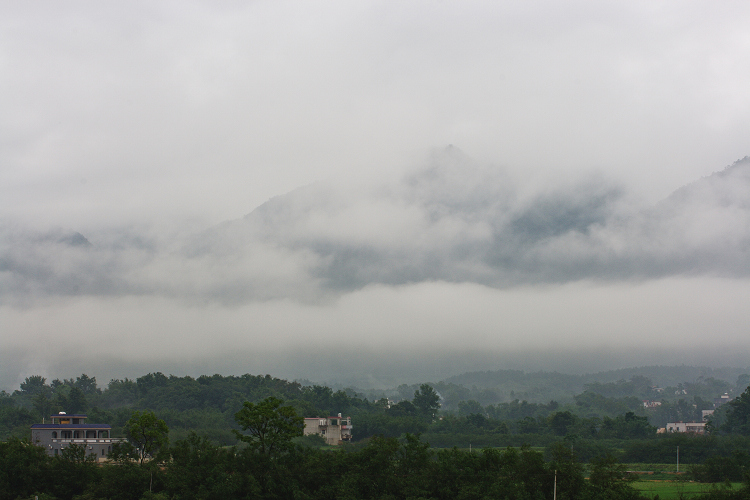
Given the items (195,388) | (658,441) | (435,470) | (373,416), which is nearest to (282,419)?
(435,470)

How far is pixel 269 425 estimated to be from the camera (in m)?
54.8

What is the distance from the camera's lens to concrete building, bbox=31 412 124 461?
2854 inches

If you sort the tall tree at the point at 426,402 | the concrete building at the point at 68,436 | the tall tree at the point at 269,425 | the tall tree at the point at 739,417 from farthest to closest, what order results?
the tall tree at the point at 426,402 → the tall tree at the point at 739,417 → the concrete building at the point at 68,436 → the tall tree at the point at 269,425

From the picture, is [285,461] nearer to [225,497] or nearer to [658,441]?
[225,497]

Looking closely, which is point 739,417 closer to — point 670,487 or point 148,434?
point 670,487

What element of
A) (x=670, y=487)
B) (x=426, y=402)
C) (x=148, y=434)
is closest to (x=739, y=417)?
(x=670, y=487)

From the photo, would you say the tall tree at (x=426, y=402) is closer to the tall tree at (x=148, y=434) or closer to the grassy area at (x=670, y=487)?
the grassy area at (x=670, y=487)

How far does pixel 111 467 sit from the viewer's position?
54375 millimetres

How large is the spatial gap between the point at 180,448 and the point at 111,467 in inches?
229

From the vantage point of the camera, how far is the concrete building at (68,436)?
238ft

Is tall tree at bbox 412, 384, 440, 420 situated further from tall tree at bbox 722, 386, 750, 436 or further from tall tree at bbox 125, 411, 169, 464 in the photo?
tall tree at bbox 125, 411, 169, 464

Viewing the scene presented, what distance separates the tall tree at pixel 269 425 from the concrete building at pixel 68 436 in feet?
80.4

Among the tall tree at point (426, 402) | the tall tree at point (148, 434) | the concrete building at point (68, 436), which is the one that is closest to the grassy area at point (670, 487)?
the tall tree at point (148, 434)

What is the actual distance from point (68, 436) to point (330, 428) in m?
46.7
